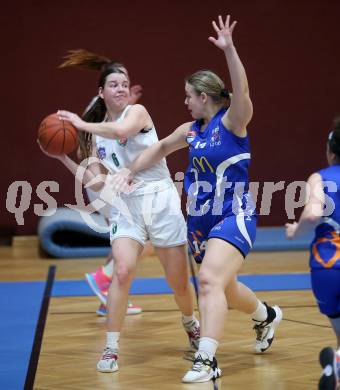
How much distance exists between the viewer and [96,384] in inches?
193

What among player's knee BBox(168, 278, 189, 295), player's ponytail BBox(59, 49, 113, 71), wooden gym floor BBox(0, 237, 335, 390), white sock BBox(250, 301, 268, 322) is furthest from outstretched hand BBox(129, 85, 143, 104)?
white sock BBox(250, 301, 268, 322)

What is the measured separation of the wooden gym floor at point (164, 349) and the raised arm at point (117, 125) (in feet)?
4.72

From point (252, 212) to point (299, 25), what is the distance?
705cm

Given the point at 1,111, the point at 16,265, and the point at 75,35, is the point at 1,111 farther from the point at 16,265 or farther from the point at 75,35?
the point at 16,265

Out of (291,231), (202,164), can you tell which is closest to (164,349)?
(202,164)

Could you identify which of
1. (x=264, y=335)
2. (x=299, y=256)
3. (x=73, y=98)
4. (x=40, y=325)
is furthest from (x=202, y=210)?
(x=73, y=98)

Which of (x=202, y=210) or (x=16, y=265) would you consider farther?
(x=16, y=265)

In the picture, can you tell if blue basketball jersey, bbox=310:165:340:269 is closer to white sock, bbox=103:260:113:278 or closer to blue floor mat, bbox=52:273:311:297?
white sock, bbox=103:260:113:278

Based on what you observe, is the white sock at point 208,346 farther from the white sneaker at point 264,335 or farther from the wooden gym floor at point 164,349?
the white sneaker at point 264,335

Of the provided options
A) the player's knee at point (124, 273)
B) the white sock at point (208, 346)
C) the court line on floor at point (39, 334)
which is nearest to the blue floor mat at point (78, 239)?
the court line on floor at point (39, 334)

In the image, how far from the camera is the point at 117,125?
5.45m

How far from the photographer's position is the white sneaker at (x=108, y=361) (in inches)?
205

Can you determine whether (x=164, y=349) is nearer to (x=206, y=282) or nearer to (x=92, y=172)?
(x=206, y=282)

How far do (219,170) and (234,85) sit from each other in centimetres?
54
